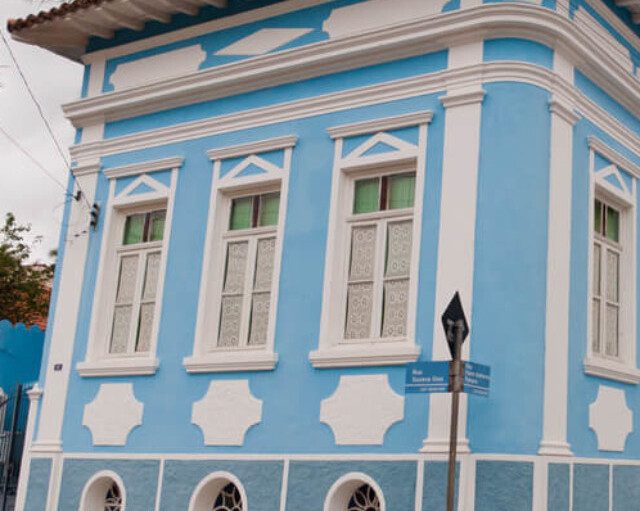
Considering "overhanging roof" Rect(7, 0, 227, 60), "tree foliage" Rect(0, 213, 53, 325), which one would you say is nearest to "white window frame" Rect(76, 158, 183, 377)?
"overhanging roof" Rect(7, 0, 227, 60)

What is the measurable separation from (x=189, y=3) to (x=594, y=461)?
660cm

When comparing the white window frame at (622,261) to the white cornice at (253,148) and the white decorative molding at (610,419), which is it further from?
the white cornice at (253,148)

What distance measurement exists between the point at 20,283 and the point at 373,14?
1938cm

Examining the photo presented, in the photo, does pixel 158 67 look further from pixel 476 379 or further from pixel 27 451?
pixel 476 379

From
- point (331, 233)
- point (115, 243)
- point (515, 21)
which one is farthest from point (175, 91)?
point (515, 21)

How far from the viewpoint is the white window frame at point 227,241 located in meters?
11.7

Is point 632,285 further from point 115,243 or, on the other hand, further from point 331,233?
point 115,243

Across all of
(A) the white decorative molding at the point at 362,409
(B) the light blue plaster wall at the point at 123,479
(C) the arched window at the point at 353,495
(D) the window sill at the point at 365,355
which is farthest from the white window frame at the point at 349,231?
(B) the light blue plaster wall at the point at 123,479

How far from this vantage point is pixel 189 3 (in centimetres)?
1301

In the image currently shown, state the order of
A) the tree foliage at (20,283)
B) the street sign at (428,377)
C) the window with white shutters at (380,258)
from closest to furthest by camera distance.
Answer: the street sign at (428,377), the window with white shutters at (380,258), the tree foliage at (20,283)

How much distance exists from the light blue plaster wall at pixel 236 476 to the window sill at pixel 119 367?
1.05m

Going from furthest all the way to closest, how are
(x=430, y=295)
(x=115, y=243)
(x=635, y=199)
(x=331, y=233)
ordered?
(x=115, y=243) → (x=635, y=199) → (x=331, y=233) → (x=430, y=295)

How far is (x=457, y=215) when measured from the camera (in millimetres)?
10656

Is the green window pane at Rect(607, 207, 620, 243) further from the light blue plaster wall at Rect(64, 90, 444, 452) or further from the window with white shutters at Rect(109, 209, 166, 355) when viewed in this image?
the window with white shutters at Rect(109, 209, 166, 355)
